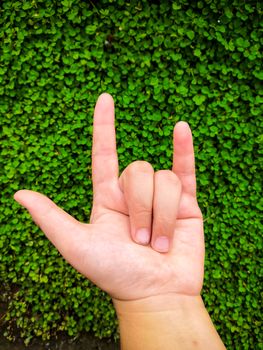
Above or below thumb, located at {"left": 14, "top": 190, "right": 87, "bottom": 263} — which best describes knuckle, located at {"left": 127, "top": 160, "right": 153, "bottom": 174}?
above

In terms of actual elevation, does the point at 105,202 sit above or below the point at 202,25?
below

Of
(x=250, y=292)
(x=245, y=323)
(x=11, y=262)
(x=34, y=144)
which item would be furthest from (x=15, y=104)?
(x=245, y=323)

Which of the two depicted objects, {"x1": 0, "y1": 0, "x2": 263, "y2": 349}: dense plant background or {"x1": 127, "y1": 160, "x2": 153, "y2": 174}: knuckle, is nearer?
{"x1": 127, "y1": 160, "x2": 153, "y2": 174}: knuckle

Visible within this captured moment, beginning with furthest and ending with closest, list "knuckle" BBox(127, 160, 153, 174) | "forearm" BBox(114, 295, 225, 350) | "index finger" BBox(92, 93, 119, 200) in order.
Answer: "index finger" BBox(92, 93, 119, 200) < "knuckle" BBox(127, 160, 153, 174) < "forearm" BBox(114, 295, 225, 350)

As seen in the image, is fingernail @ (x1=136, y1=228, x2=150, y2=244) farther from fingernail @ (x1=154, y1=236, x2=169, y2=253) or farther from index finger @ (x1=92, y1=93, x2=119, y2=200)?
index finger @ (x1=92, y1=93, x2=119, y2=200)

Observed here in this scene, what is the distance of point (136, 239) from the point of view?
1.31 m

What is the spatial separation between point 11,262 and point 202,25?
286cm

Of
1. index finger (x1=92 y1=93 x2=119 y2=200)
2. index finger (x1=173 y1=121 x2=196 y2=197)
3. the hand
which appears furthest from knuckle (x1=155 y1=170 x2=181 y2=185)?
index finger (x1=92 y1=93 x2=119 y2=200)

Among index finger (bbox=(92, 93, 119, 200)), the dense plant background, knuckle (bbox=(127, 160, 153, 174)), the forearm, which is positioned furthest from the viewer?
the dense plant background

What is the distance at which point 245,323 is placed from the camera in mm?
3053

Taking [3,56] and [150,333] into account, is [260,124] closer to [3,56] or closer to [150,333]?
[150,333]

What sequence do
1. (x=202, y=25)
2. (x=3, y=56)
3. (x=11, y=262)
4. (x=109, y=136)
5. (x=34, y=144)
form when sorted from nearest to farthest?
1. (x=109, y=136)
2. (x=202, y=25)
3. (x=3, y=56)
4. (x=34, y=144)
5. (x=11, y=262)

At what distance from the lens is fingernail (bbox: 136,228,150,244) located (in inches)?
50.6

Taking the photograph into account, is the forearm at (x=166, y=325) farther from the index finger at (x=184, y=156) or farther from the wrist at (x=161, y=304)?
the index finger at (x=184, y=156)
